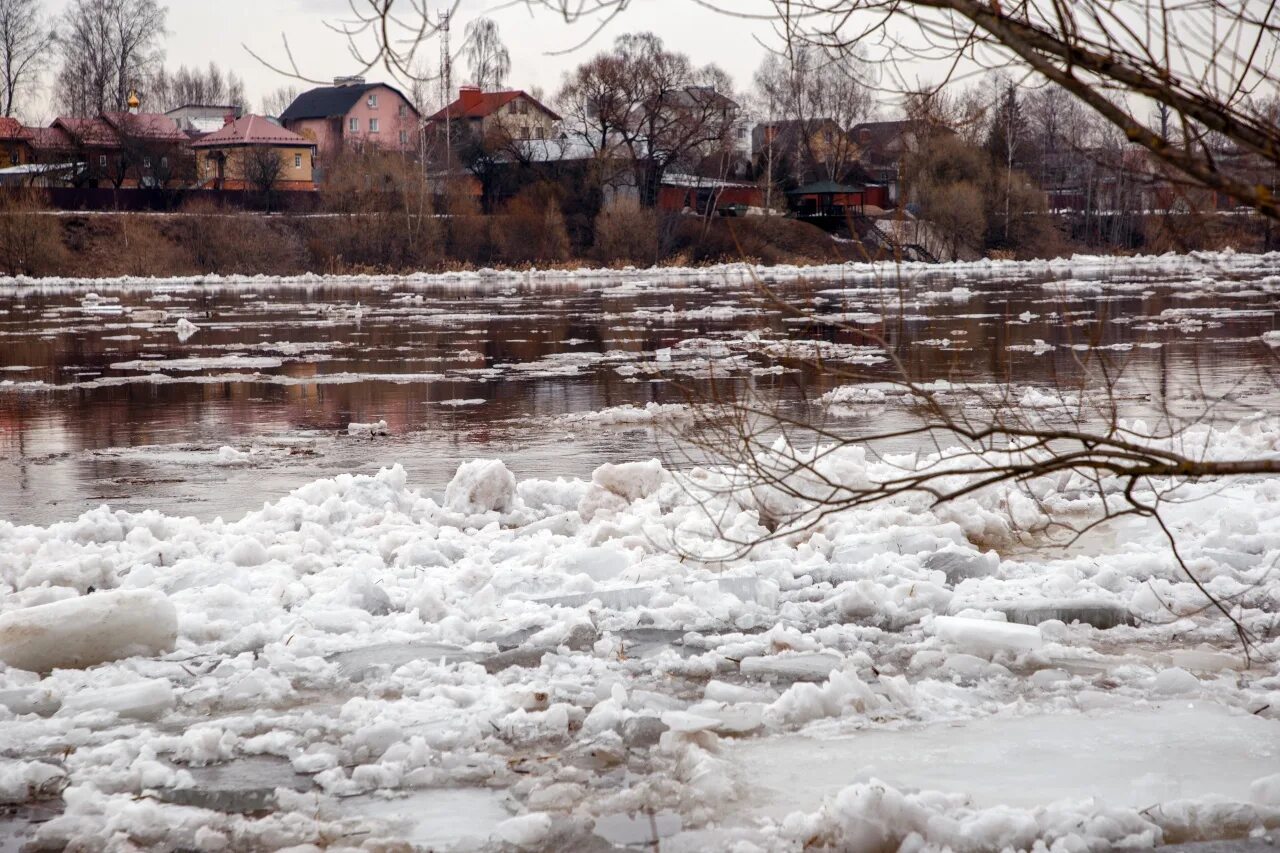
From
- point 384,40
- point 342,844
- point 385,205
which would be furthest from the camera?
point 385,205

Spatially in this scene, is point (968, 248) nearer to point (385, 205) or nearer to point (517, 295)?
point (385, 205)

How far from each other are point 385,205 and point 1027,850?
5888 cm

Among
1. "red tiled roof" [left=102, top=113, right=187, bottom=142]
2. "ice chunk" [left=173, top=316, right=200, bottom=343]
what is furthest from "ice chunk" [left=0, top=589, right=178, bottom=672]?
"red tiled roof" [left=102, top=113, right=187, bottom=142]

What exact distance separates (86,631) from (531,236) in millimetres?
57190

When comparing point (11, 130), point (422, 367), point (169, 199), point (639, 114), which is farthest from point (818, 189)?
point (422, 367)

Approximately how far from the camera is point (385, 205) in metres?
60.4

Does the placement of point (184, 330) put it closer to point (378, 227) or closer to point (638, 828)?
point (638, 828)

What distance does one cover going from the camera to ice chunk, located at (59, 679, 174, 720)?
16.7 feet

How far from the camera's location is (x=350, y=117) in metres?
101

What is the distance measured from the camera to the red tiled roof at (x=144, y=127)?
71375 millimetres

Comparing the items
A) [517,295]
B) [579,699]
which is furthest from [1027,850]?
[517,295]

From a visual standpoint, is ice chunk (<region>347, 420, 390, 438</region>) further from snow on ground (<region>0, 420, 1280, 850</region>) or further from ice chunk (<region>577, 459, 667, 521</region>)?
ice chunk (<region>577, 459, 667, 521</region>)

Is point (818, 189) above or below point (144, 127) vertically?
below

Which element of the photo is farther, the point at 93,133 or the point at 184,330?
the point at 93,133
